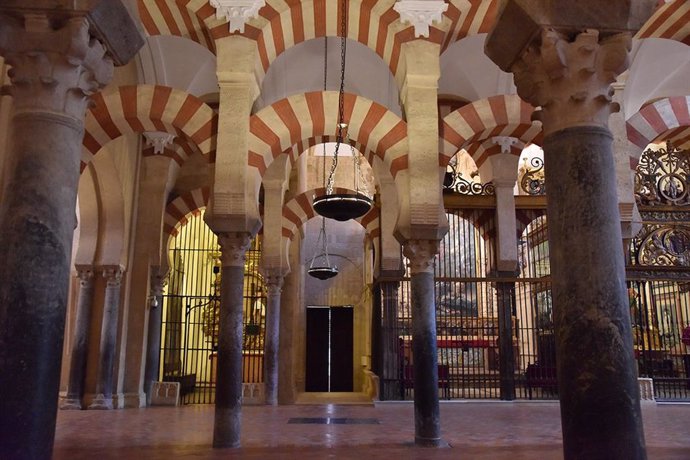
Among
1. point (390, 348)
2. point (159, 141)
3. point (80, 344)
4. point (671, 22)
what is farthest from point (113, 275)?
point (671, 22)

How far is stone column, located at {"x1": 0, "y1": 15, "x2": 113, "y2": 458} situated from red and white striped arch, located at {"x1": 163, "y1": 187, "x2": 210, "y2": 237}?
902 cm

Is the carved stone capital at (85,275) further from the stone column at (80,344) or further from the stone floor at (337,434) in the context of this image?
the stone floor at (337,434)

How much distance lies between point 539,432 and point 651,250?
225 inches

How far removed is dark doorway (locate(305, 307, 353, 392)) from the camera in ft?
51.4

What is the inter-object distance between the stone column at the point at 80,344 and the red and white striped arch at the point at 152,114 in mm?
3020

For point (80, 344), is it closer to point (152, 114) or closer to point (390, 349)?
point (152, 114)

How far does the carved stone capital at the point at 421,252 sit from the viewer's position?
668 centimetres

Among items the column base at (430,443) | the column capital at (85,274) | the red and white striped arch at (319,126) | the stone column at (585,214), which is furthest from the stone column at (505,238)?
the stone column at (585,214)

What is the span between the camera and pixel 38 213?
8.73ft

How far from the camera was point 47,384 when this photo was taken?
2598mm

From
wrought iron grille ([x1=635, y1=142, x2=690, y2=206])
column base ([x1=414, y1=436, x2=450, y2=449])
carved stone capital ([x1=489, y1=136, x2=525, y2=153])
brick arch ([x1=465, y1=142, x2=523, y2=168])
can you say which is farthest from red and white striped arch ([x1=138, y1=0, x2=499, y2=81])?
wrought iron grille ([x1=635, y1=142, x2=690, y2=206])

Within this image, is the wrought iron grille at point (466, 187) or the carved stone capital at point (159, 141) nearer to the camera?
the carved stone capital at point (159, 141)

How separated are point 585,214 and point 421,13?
4966mm

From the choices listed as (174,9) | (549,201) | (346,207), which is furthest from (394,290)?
(549,201)
